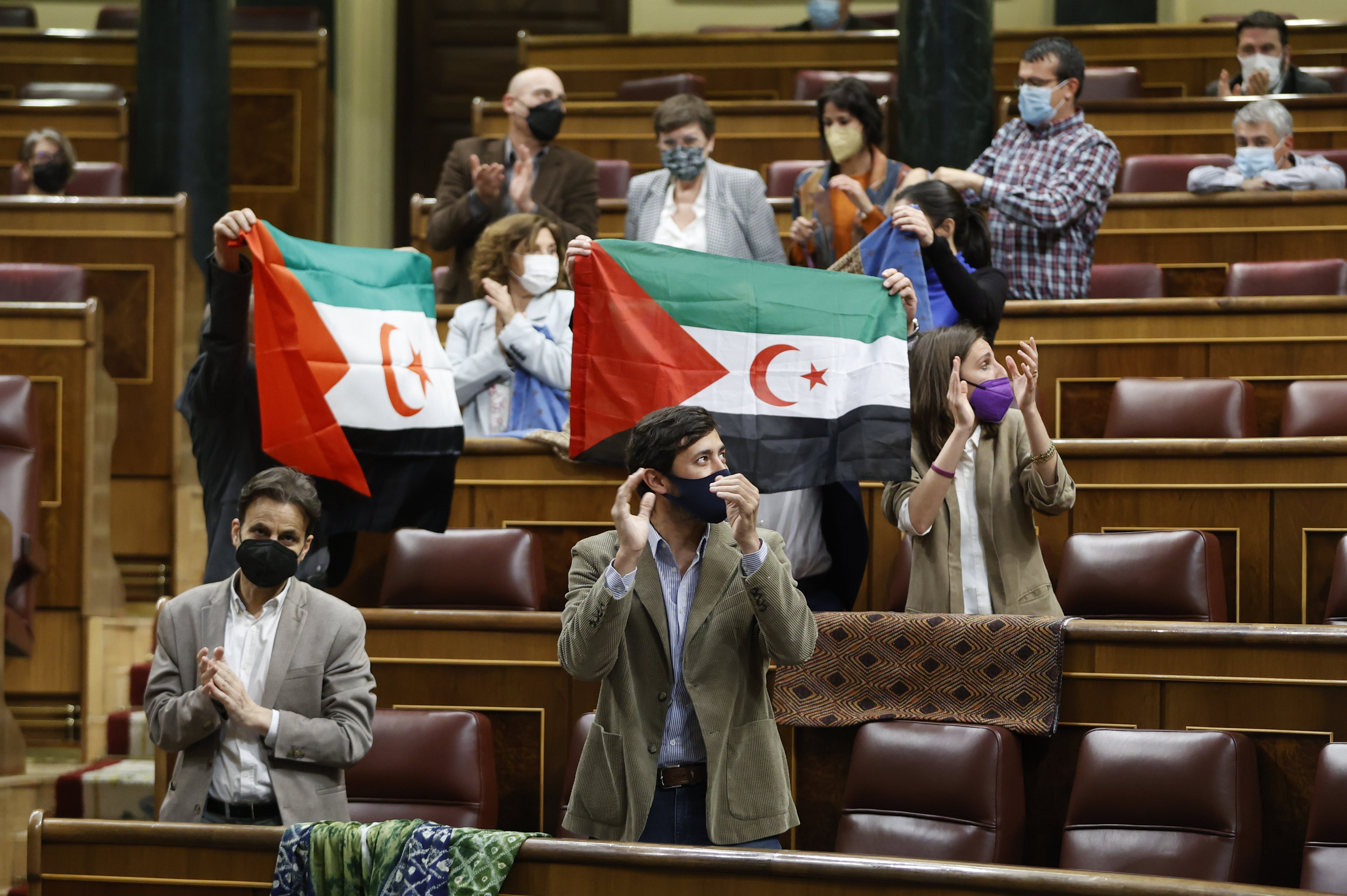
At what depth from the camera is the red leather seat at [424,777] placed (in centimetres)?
285

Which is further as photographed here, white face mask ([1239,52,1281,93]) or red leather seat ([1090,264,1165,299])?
white face mask ([1239,52,1281,93])

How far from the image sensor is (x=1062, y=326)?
419 cm

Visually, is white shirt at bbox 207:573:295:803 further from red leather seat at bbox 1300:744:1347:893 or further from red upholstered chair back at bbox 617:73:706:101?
red upholstered chair back at bbox 617:73:706:101

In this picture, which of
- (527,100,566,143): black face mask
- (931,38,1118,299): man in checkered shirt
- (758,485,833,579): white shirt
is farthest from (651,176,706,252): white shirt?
(758,485,833,579): white shirt

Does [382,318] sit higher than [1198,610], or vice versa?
[382,318]

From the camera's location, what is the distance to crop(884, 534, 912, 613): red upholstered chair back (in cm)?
319

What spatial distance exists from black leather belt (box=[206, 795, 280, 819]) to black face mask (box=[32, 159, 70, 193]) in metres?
3.41

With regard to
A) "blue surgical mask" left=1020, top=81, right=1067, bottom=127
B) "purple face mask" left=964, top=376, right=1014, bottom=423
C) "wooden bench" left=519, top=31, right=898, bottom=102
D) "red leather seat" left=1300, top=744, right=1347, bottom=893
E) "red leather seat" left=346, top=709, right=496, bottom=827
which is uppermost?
"wooden bench" left=519, top=31, right=898, bottom=102

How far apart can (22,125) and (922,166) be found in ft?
11.5

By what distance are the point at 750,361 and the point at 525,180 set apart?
169cm

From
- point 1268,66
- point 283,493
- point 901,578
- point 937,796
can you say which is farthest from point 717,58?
point 937,796

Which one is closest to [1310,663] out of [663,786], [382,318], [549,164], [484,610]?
[663,786]

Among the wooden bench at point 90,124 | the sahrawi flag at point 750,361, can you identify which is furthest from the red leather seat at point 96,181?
the sahrawi flag at point 750,361

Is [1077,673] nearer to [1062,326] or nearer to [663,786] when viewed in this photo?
[663,786]
